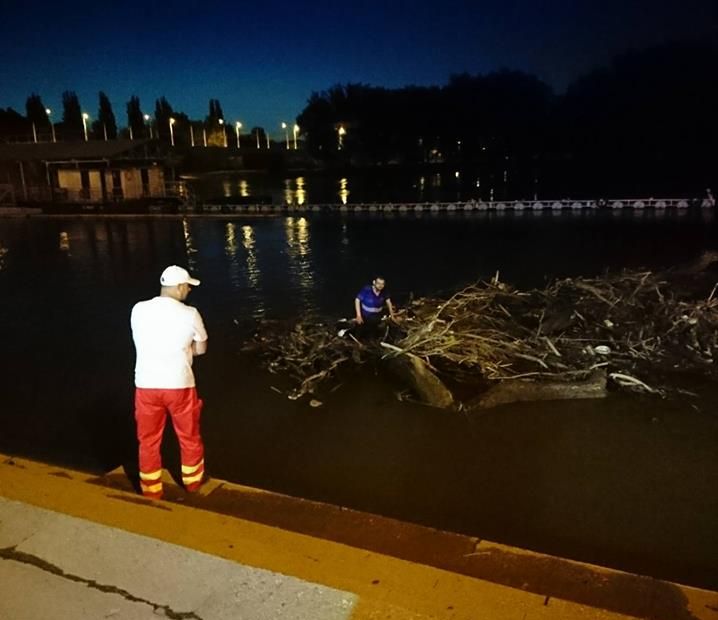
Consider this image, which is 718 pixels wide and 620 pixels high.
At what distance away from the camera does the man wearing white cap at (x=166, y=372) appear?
4766mm

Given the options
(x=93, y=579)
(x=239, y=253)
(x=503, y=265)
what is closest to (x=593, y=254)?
(x=503, y=265)

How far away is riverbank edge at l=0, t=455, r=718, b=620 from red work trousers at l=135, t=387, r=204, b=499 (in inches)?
8.8

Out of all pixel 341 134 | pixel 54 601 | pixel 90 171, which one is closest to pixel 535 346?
pixel 54 601

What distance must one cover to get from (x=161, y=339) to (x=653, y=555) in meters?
4.53

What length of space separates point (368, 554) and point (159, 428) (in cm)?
216

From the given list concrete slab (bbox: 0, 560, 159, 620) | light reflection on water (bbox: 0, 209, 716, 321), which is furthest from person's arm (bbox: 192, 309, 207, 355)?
light reflection on water (bbox: 0, 209, 716, 321)

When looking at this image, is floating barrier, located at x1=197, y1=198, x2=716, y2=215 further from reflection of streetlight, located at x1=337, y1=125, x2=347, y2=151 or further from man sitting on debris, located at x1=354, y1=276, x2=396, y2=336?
reflection of streetlight, located at x1=337, y1=125, x2=347, y2=151

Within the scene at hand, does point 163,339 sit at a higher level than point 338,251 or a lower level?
higher

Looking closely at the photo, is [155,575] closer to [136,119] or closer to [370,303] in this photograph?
[370,303]

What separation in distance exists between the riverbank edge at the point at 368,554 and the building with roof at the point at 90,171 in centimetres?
3663

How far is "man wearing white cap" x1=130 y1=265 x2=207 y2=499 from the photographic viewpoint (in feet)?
15.6

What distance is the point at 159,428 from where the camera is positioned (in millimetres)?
4973

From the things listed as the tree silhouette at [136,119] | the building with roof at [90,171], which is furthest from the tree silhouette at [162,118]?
the building with roof at [90,171]

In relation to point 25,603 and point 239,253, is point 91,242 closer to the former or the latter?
point 239,253
